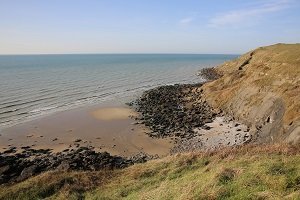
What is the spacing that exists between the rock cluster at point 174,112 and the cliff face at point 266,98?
2.91 m

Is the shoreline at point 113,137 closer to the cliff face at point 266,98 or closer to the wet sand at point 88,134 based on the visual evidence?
the wet sand at point 88,134

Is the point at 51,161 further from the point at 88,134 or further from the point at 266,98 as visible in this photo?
the point at 266,98

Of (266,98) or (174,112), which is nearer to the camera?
(266,98)

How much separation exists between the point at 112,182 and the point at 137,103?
41.6 m

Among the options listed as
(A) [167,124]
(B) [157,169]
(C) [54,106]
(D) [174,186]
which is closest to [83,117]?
(C) [54,106]

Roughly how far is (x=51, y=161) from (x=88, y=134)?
424 inches

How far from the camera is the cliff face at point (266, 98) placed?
31.5 metres

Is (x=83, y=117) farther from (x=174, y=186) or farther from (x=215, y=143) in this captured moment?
(x=174, y=186)

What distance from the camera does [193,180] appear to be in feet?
53.2

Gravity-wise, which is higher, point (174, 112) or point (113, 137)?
point (174, 112)

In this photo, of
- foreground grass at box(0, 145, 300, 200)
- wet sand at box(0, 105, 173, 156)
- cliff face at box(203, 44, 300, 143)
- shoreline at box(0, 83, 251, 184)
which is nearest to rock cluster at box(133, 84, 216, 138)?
shoreline at box(0, 83, 251, 184)

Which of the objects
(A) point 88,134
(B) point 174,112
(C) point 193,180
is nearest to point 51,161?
(A) point 88,134

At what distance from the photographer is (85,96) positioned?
2822 inches

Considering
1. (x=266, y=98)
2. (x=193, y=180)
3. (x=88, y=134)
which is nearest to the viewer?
(x=193, y=180)
